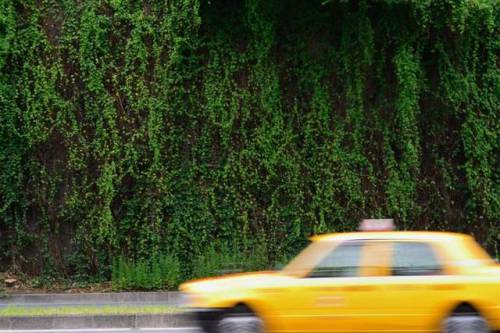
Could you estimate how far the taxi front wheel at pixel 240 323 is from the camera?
8.45m

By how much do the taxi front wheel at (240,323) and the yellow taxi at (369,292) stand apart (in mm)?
12

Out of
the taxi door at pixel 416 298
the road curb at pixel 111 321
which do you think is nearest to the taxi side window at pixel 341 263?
the taxi door at pixel 416 298

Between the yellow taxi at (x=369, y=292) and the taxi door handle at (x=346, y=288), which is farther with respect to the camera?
the taxi door handle at (x=346, y=288)

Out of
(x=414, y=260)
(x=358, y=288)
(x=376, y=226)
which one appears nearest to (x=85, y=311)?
(x=376, y=226)

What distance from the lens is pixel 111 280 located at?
17.5m

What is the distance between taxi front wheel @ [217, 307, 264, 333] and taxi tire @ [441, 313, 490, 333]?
2.10m

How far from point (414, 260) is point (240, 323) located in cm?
216

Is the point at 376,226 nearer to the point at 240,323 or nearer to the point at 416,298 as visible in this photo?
the point at 416,298

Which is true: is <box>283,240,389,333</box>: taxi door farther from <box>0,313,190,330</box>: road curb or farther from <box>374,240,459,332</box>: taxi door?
<box>0,313,190,330</box>: road curb

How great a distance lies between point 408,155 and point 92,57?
804 centimetres

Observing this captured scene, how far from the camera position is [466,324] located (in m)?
8.19

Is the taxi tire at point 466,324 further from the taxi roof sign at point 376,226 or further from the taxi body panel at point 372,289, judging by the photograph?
the taxi roof sign at point 376,226

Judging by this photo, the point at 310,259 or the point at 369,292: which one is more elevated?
the point at 310,259

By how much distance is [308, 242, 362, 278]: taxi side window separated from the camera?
8.54 m
